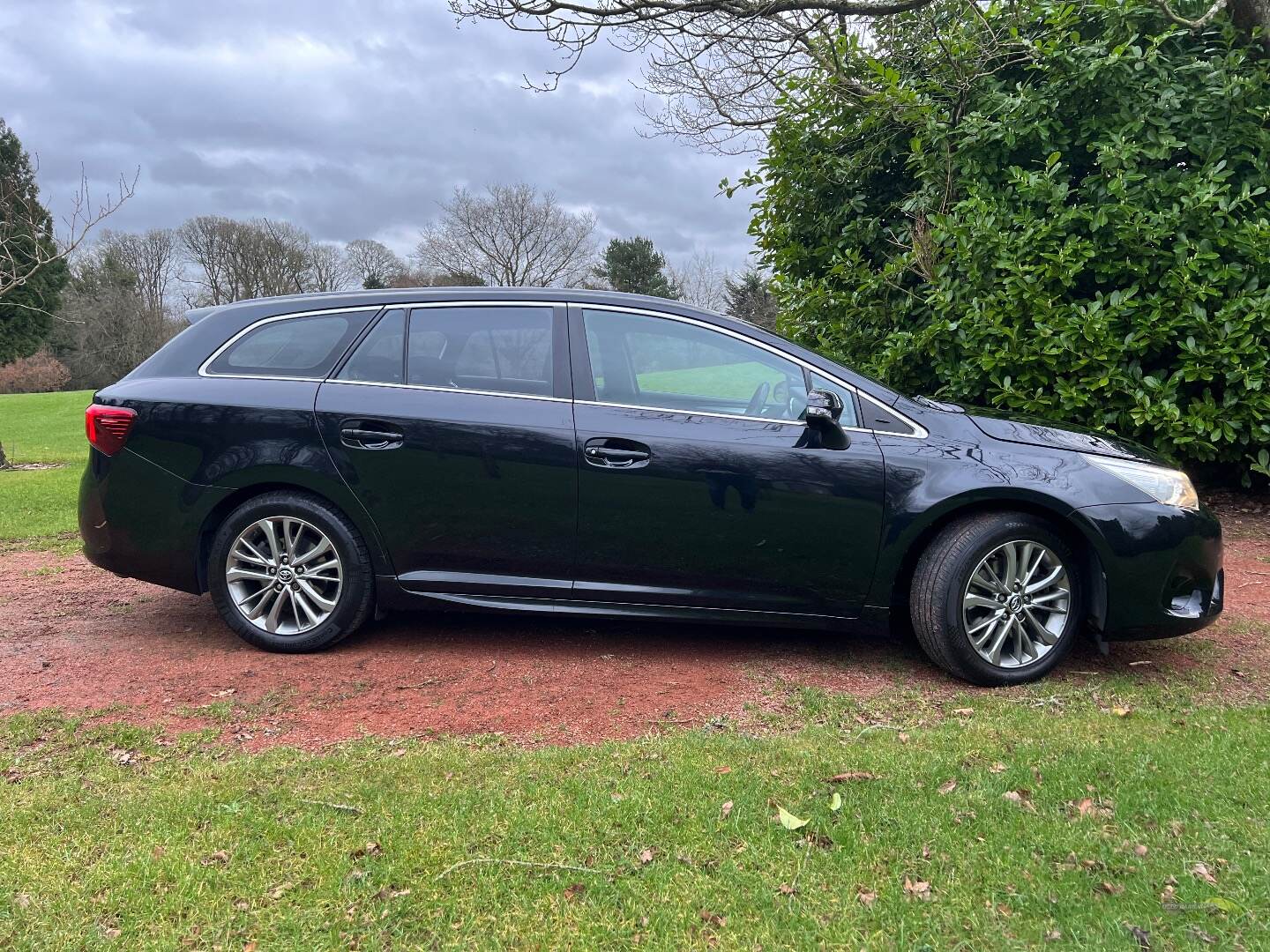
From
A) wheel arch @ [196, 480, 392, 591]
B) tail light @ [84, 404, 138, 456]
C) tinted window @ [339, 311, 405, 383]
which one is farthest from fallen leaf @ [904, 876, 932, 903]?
tail light @ [84, 404, 138, 456]

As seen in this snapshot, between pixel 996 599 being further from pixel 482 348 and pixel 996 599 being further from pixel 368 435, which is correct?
pixel 368 435

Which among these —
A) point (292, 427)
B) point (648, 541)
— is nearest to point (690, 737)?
point (648, 541)

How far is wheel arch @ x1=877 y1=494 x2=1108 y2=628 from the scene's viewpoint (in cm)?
369

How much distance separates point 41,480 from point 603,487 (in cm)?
1036

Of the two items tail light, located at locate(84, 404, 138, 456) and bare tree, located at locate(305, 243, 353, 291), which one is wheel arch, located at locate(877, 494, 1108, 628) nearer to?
tail light, located at locate(84, 404, 138, 456)

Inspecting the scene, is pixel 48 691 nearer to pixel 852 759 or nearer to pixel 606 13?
pixel 852 759

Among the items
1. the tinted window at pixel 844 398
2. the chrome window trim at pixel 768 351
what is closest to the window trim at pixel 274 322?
the chrome window trim at pixel 768 351

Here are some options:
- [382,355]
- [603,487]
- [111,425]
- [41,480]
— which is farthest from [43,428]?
[603,487]

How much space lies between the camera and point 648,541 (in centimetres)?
382

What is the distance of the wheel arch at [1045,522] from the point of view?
369 cm

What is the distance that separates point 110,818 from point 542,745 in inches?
54.5

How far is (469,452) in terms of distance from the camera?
3.85m

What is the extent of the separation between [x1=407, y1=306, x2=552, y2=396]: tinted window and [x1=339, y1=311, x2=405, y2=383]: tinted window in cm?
5

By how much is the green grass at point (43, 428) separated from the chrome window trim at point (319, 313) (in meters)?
8.21
